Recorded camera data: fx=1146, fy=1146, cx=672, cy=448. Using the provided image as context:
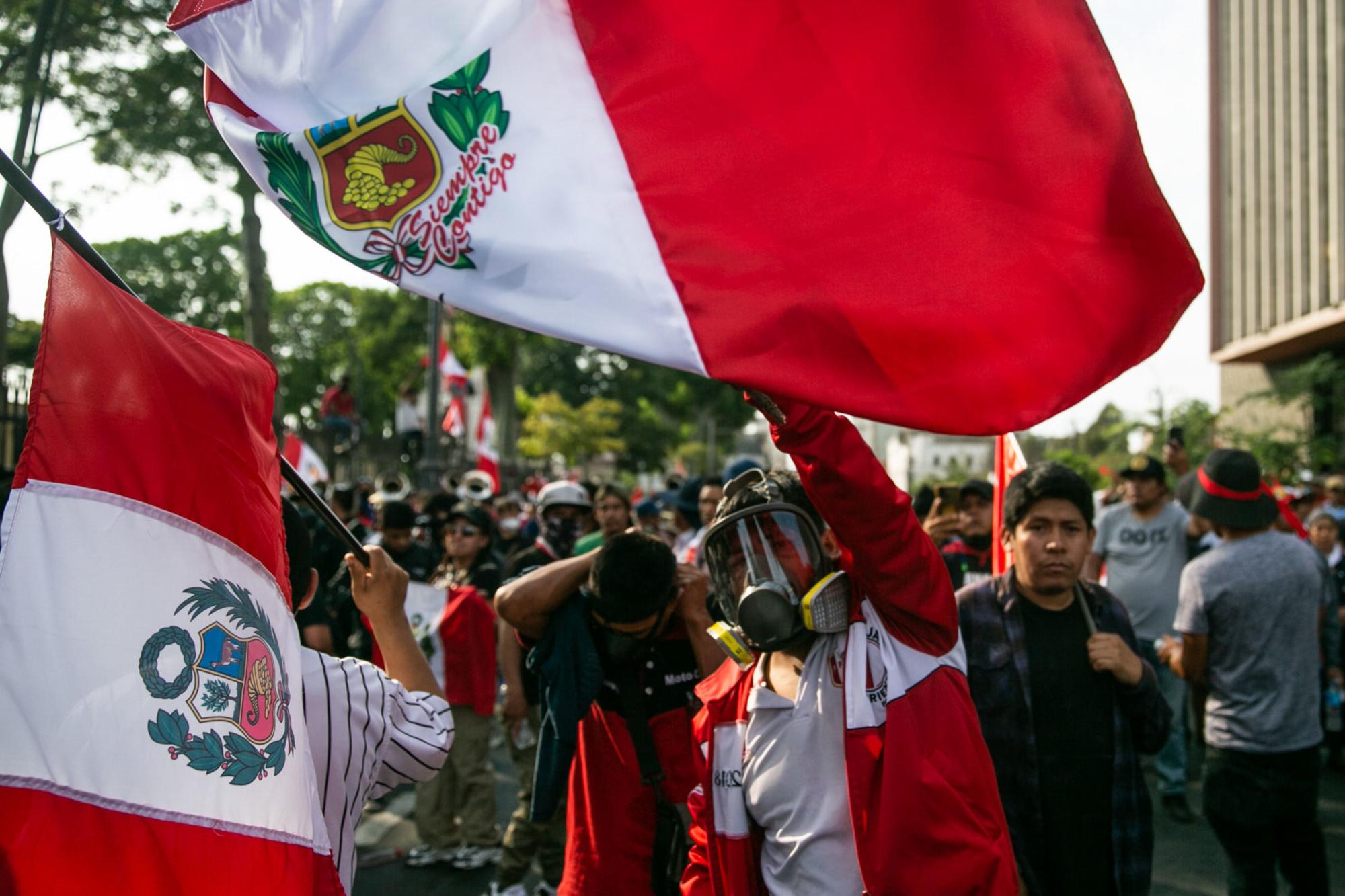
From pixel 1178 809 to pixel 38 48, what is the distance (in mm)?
7130

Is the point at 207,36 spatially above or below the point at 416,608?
above

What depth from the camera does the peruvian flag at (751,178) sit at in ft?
7.64

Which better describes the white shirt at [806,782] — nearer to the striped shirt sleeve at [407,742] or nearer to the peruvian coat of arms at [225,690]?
the striped shirt sleeve at [407,742]

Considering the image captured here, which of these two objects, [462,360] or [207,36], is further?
[462,360]

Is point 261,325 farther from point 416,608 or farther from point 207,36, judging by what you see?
point 207,36

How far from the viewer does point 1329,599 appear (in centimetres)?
593

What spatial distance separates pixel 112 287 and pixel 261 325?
13.2m

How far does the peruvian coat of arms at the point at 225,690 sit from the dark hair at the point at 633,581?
1901 mm

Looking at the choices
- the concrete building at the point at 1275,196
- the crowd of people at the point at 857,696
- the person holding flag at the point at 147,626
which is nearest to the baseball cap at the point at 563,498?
the crowd of people at the point at 857,696

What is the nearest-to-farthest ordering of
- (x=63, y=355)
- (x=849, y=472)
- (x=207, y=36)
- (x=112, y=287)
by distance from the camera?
(x=63, y=355), (x=112, y=287), (x=849, y=472), (x=207, y=36)

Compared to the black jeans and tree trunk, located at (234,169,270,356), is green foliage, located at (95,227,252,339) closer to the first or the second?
tree trunk, located at (234,169,270,356)

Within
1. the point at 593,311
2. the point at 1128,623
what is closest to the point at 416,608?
the point at 1128,623

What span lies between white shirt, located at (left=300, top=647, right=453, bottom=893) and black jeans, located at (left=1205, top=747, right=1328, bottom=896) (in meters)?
3.29

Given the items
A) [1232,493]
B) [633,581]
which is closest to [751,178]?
[633,581]
